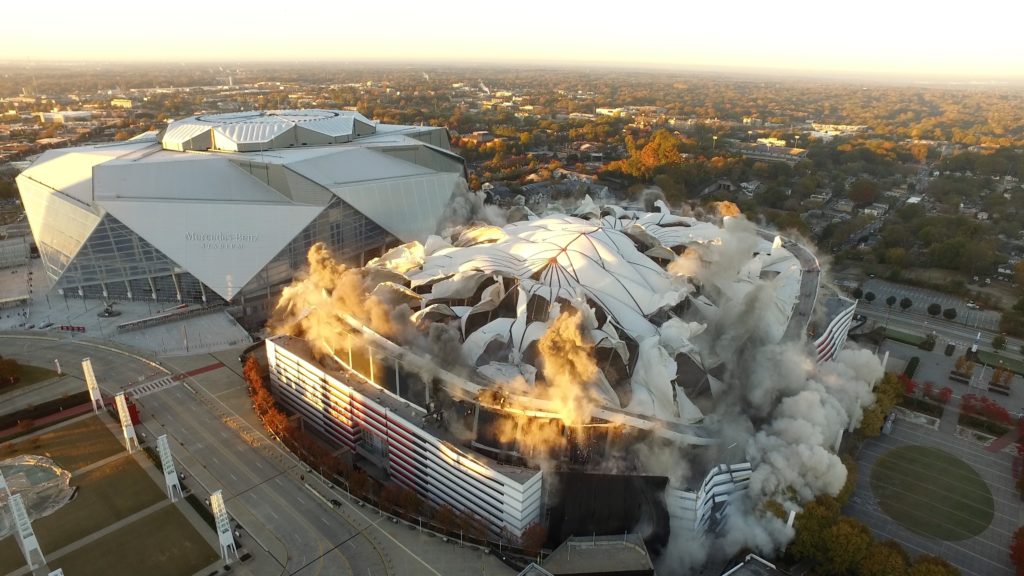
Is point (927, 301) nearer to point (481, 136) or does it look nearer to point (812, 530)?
point (812, 530)

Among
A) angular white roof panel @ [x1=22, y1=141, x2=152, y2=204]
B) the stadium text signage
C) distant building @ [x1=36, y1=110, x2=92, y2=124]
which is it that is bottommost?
the stadium text signage

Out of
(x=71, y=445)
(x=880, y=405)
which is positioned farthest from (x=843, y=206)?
(x=71, y=445)

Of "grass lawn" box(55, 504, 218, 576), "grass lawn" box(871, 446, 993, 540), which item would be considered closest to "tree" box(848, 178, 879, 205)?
"grass lawn" box(871, 446, 993, 540)

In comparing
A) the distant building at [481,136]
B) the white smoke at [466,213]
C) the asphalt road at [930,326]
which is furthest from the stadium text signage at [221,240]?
the distant building at [481,136]

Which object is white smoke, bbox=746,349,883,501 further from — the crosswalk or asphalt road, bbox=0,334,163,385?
asphalt road, bbox=0,334,163,385

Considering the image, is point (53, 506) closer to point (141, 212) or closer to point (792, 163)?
point (141, 212)

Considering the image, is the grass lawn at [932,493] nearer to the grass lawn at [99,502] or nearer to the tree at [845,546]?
the tree at [845,546]
